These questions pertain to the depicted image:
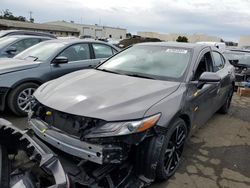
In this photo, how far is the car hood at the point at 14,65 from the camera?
16.9 ft

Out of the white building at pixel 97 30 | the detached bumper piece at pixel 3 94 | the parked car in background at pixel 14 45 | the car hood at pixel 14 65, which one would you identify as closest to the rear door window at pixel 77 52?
the car hood at pixel 14 65

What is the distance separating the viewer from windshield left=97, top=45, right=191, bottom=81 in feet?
12.4

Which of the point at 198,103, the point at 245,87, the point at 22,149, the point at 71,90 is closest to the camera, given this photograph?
the point at 22,149

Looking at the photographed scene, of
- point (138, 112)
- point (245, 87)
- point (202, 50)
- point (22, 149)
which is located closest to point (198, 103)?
point (202, 50)

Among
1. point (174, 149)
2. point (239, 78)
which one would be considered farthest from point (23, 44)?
point (239, 78)

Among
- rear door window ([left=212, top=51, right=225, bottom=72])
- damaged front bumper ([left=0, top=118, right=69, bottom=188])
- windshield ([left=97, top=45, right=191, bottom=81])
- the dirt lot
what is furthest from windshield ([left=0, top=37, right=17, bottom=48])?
damaged front bumper ([left=0, top=118, right=69, bottom=188])

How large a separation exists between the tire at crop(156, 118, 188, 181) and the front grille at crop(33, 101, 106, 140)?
83 cm

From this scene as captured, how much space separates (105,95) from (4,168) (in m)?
1.31

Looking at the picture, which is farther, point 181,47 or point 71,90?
point 181,47

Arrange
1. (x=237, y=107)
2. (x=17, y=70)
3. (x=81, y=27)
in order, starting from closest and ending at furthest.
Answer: (x=17, y=70), (x=237, y=107), (x=81, y=27)

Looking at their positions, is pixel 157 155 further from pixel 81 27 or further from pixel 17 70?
pixel 81 27

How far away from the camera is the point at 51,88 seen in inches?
135

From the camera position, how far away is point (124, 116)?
270 centimetres

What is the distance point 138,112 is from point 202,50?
206 centimetres
